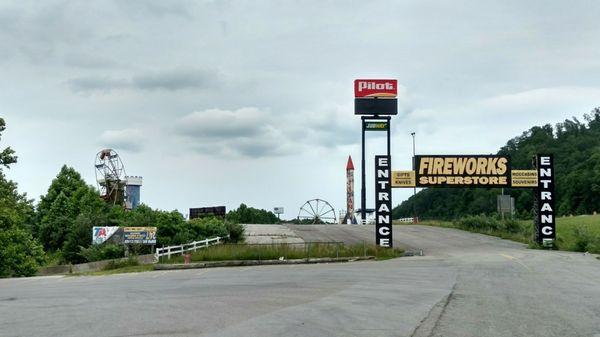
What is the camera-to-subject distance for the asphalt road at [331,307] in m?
9.88

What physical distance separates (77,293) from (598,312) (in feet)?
42.6

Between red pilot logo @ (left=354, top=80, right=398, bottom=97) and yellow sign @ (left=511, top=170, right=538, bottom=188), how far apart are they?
1222 cm

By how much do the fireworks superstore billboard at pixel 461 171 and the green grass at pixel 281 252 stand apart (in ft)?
20.0

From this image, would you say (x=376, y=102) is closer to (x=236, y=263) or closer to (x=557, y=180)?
(x=236, y=263)

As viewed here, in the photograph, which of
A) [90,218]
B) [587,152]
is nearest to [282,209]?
[90,218]

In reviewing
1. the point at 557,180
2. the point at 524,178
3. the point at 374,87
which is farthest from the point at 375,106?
the point at 557,180

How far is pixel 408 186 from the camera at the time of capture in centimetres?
3872

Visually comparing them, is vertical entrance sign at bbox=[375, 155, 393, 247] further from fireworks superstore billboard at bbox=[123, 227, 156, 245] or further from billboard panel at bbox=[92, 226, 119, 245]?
billboard panel at bbox=[92, 226, 119, 245]

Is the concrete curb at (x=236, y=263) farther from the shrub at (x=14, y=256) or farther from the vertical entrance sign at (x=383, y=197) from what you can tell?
the shrub at (x=14, y=256)

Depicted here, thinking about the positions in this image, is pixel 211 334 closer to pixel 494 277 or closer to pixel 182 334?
pixel 182 334

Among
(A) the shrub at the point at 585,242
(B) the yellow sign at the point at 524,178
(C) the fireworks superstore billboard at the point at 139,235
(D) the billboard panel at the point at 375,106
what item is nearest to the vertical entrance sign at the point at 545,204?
(B) the yellow sign at the point at 524,178

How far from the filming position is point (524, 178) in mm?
39156

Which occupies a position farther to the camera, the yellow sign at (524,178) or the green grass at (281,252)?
the yellow sign at (524,178)

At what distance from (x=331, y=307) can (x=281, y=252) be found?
21.7 meters
